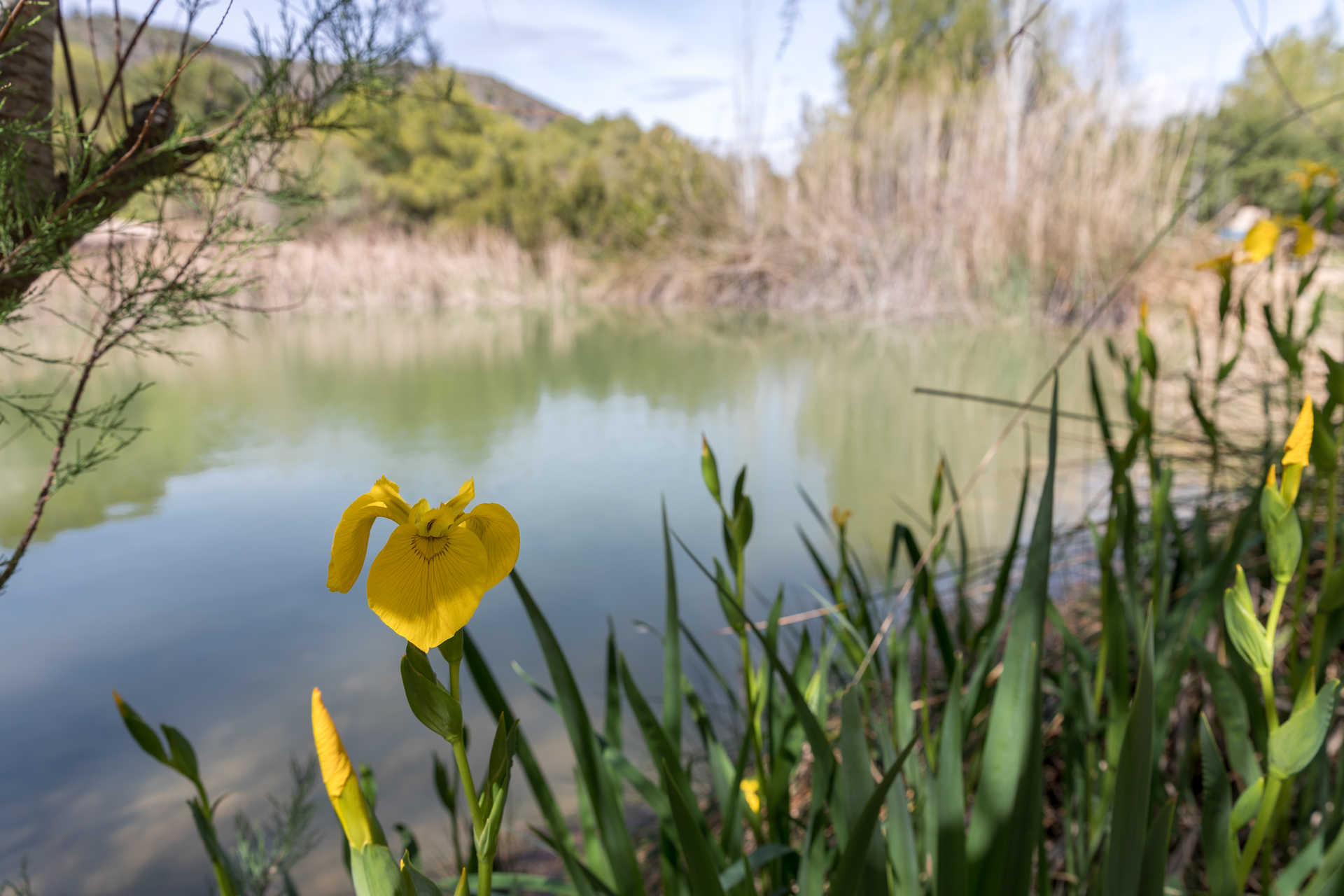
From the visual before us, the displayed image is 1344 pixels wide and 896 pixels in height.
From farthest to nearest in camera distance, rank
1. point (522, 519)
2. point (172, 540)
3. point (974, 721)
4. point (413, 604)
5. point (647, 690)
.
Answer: point (522, 519)
point (172, 540)
point (647, 690)
point (974, 721)
point (413, 604)

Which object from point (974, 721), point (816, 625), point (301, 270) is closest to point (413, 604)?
point (974, 721)

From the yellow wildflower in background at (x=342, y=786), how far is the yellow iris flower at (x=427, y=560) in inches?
1.1

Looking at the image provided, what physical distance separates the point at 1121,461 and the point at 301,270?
5352 mm

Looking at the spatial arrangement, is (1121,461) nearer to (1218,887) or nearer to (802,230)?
(1218,887)

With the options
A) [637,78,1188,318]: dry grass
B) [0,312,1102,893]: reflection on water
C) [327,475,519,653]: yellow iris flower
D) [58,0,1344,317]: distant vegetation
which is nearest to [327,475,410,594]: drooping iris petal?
[327,475,519,653]: yellow iris flower

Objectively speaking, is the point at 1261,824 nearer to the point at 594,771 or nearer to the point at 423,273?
the point at 594,771

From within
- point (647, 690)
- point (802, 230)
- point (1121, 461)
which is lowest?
point (647, 690)

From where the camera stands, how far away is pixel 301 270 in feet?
16.5

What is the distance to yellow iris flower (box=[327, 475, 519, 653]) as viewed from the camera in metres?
0.19

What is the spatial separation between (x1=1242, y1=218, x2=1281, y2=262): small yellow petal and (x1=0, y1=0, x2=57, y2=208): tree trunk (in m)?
0.95

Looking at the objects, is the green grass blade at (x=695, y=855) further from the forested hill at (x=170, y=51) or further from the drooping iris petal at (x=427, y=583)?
the forested hill at (x=170, y=51)

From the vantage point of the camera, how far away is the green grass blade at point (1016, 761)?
1.13 ft

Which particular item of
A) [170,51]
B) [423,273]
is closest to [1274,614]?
[170,51]

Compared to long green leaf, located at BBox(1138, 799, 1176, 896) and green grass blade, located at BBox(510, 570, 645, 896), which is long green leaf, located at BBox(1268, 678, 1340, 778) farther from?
green grass blade, located at BBox(510, 570, 645, 896)
